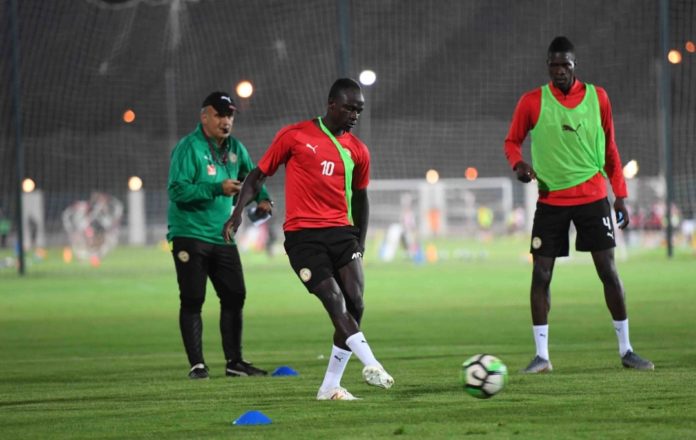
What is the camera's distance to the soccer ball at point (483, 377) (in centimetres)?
775

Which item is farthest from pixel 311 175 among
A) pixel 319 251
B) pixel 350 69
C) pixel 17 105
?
pixel 350 69

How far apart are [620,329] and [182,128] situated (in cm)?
2611

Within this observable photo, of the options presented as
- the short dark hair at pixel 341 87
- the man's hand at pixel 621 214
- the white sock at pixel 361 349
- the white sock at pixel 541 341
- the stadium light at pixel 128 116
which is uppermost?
the stadium light at pixel 128 116

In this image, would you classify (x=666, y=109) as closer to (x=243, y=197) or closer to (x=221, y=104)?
(x=221, y=104)

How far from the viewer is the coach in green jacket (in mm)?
10266

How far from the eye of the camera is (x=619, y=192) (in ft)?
33.6

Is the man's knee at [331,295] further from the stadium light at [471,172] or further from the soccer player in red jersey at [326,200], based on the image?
the stadium light at [471,172]

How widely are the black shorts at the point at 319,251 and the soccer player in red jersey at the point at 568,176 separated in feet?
6.12

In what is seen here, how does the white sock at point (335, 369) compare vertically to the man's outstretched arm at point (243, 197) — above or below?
below

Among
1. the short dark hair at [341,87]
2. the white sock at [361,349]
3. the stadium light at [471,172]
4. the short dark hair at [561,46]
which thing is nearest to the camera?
the white sock at [361,349]

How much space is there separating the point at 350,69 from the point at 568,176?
19129 millimetres

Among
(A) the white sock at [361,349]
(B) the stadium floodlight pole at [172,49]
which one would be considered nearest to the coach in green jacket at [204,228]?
(A) the white sock at [361,349]

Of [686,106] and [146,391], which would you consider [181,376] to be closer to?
[146,391]

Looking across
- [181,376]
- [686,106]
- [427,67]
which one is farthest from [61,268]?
[181,376]
